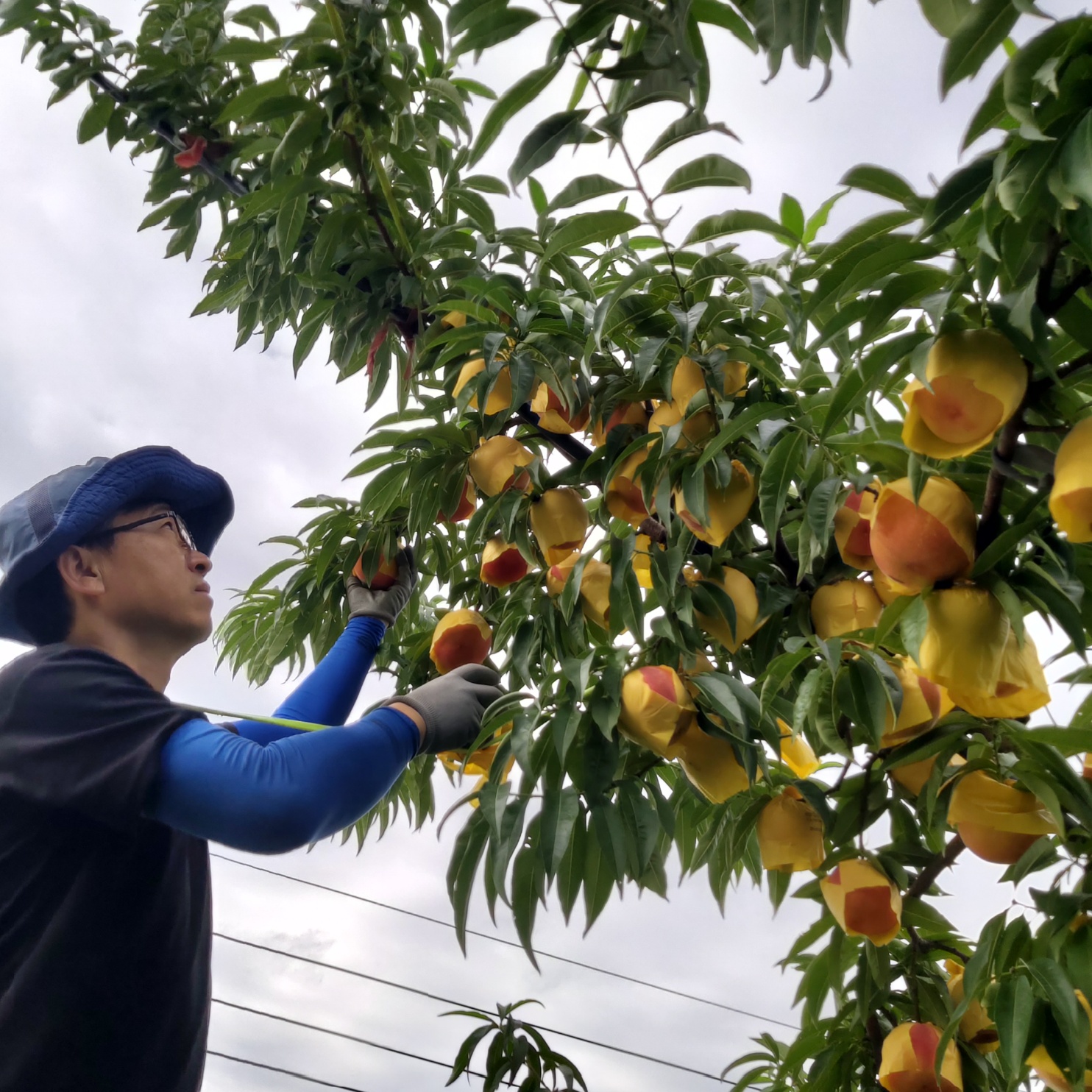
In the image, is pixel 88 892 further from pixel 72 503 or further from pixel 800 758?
pixel 800 758

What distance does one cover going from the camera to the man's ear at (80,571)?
986 mm

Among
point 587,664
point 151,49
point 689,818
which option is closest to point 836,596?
point 587,664

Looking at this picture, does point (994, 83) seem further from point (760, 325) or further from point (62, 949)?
point (62, 949)

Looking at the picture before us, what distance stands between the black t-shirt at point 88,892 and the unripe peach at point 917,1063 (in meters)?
0.68

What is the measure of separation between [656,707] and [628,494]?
0.29 metres

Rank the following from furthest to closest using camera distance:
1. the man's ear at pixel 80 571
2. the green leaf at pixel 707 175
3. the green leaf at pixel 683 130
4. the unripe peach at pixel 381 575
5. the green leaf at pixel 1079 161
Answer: the unripe peach at pixel 381 575 < the man's ear at pixel 80 571 < the green leaf at pixel 707 175 < the green leaf at pixel 683 130 < the green leaf at pixel 1079 161

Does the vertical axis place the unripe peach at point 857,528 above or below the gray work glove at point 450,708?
above

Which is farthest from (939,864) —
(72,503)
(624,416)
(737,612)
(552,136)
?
(72,503)

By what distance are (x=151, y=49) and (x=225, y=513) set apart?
73 centimetres

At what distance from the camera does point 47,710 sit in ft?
2.73

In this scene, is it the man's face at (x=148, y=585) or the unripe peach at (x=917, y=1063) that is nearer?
the unripe peach at (x=917, y=1063)

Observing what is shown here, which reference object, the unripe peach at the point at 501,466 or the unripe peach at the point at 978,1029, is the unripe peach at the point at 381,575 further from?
the unripe peach at the point at 978,1029

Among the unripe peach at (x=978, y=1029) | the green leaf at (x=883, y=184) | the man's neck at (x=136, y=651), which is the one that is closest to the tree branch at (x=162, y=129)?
the man's neck at (x=136, y=651)

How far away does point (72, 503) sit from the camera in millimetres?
1002
